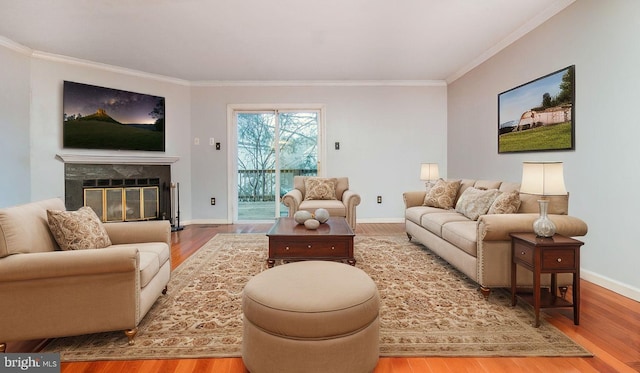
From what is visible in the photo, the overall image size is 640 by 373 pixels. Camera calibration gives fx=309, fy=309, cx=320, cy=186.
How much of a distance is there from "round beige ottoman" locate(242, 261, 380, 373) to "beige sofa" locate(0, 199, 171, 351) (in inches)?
29.2

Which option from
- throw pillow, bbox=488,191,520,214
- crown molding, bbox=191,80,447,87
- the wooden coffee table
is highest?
crown molding, bbox=191,80,447,87

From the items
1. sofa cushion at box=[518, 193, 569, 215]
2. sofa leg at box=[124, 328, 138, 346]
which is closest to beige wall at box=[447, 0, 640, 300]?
sofa cushion at box=[518, 193, 569, 215]

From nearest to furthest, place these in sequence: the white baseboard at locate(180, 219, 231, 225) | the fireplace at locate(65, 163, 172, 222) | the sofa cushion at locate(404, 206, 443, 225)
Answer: the sofa cushion at locate(404, 206, 443, 225)
the fireplace at locate(65, 163, 172, 222)
the white baseboard at locate(180, 219, 231, 225)

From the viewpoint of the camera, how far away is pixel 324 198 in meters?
4.66

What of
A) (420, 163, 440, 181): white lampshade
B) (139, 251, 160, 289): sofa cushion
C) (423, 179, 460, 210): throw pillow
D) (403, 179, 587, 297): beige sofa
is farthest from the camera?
(420, 163, 440, 181): white lampshade

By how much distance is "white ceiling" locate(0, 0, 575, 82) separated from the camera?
9.80 ft

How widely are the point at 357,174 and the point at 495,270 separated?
3483 millimetres

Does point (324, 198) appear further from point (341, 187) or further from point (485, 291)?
point (485, 291)

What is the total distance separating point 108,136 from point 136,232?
3145 millimetres


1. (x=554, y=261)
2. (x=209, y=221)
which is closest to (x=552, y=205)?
(x=554, y=261)

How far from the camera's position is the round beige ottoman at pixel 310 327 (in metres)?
1.33

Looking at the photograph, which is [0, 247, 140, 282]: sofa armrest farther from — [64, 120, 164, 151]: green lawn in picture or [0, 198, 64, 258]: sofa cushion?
[64, 120, 164, 151]: green lawn in picture

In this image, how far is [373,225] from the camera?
17.7ft

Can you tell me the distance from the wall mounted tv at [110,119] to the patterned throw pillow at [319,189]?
262cm
